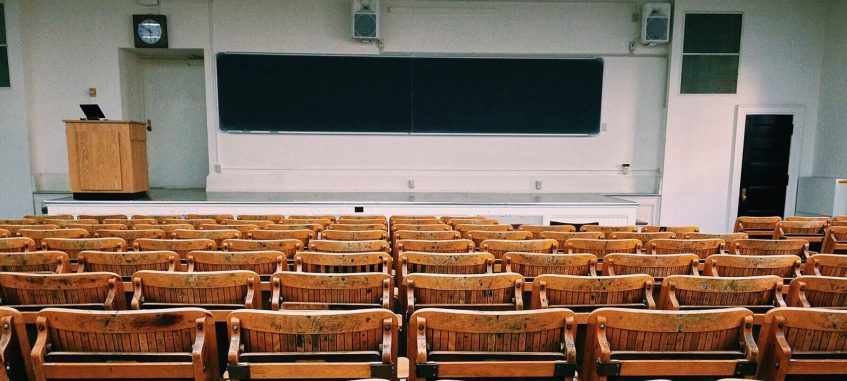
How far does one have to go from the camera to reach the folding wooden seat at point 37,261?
8.73 feet

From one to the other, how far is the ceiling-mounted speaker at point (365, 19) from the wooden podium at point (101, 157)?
149 inches

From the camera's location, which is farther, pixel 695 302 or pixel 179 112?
pixel 179 112

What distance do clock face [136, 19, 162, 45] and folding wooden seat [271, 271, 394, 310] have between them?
286 inches

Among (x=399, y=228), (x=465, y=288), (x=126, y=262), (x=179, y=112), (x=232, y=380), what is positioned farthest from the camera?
(x=179, y=112)

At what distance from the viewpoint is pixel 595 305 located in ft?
7.61

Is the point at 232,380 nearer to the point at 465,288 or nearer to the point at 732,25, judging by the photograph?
the point at 465,288

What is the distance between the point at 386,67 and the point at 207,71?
121 inches

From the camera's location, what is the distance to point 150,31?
773 cm

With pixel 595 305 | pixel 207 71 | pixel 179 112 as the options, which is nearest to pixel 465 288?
pixel 595 305

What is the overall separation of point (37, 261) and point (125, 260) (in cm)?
48

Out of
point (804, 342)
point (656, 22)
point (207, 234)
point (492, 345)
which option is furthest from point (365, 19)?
point (804, 342)

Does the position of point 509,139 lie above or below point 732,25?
below

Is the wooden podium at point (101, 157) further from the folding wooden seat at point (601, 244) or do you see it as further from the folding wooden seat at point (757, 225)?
the folding wooden seat at point (757, 225)

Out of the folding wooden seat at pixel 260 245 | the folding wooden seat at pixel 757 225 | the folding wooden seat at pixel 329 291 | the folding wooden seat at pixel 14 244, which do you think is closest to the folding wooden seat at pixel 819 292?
the folding wooden seat at pixel 329 291
